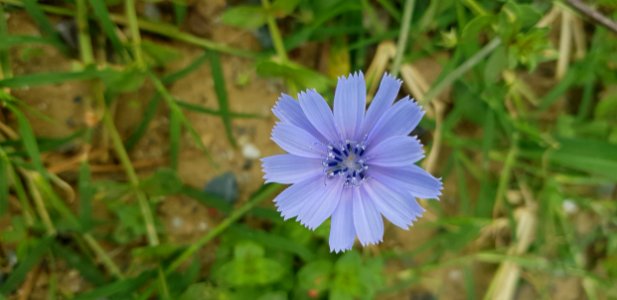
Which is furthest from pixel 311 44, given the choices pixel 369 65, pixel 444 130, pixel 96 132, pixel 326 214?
pixel 326 214

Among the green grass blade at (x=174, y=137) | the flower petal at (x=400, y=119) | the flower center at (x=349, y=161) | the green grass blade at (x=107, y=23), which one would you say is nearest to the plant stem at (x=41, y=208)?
the green grass blade at (x=174, y=137)

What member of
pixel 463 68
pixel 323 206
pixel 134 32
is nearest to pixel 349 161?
pixel 323 206

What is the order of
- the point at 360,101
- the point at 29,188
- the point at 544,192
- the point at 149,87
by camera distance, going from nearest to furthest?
the point at 360,101
the point at 29,188
the point at 149,87
the point at 544,192

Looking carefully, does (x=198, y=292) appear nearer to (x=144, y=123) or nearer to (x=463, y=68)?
(x=144, y=123)

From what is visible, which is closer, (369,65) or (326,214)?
(326,214)

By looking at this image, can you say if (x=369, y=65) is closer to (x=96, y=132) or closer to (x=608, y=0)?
(x=608, y=0)

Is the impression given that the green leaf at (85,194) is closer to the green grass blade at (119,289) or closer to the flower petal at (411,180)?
the green grass blade at (119,289)
